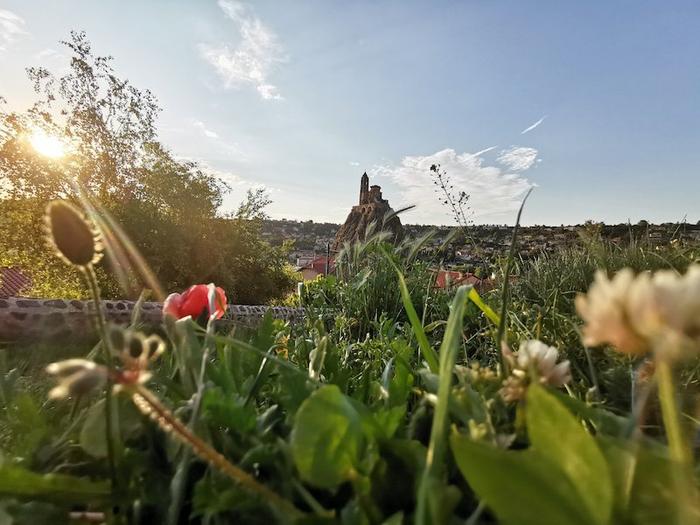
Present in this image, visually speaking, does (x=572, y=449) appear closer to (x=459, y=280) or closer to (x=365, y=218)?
(x=459, y=280)

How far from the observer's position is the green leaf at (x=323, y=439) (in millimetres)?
257

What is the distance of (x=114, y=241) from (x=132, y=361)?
1058cm

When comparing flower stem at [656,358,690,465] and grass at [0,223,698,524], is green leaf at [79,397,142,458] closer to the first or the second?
grass at [0,223,698,524]

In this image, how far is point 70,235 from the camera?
1.01ft

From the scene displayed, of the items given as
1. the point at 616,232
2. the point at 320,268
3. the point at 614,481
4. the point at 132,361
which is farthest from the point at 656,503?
the point at 320,268

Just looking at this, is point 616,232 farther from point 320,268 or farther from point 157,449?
point 320,268

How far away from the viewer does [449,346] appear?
0.28 metres

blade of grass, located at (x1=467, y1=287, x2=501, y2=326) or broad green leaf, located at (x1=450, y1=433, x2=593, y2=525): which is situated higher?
blade of grass, located at (x1=467, y1=287, x2=501, y2=326)

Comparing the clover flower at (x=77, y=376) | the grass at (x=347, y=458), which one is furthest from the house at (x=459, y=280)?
the clover flower at (x=77, y=376)

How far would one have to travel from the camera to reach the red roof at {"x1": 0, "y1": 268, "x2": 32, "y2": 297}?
11383 millimetres

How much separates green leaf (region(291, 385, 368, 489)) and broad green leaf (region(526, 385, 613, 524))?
11cm

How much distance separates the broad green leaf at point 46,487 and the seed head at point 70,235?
0.14 m

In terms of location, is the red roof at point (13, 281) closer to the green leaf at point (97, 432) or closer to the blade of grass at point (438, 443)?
the green leaf at point (97, 432)

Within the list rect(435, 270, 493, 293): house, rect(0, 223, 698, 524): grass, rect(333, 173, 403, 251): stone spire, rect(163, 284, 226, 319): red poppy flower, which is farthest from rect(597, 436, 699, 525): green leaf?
rect(333, 173, 403, 251): stone spire
